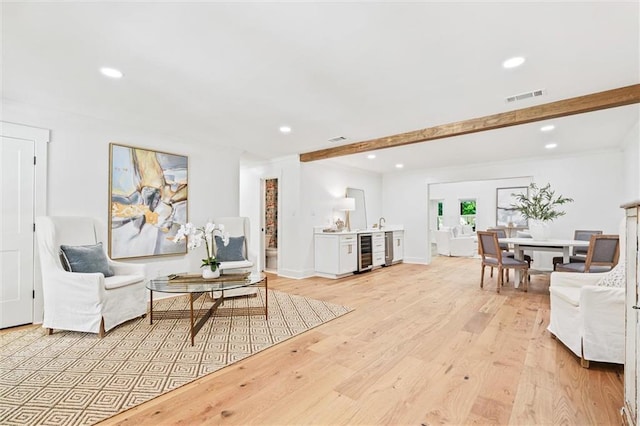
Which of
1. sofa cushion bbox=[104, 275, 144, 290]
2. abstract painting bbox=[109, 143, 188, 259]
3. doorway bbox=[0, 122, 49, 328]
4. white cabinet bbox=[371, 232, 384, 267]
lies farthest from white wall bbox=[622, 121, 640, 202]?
doorway bbox=[0, 122, 49, 328]

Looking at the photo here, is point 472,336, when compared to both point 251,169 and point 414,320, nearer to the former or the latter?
point 414,320

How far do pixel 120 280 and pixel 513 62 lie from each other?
4.18 metres

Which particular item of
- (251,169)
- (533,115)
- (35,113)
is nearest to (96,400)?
(35,113)

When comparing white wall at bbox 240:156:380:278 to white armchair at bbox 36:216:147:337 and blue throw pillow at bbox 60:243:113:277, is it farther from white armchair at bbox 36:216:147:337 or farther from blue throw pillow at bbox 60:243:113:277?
blue throw pillow at bbox 60:243:113:277

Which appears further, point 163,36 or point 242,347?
Answer: point 242,347

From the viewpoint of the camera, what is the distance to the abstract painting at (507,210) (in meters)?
9.35

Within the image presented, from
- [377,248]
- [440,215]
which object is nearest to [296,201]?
[377,248]

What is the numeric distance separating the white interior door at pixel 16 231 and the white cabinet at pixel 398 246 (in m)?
6.54

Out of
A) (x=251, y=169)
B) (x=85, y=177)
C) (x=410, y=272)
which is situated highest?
(x=251, y=169)

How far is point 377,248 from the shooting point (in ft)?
22.3

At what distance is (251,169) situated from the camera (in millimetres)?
6742

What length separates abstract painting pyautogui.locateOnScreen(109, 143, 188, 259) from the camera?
3898mm

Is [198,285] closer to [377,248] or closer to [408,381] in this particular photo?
[408,381]

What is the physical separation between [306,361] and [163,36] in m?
2.63
